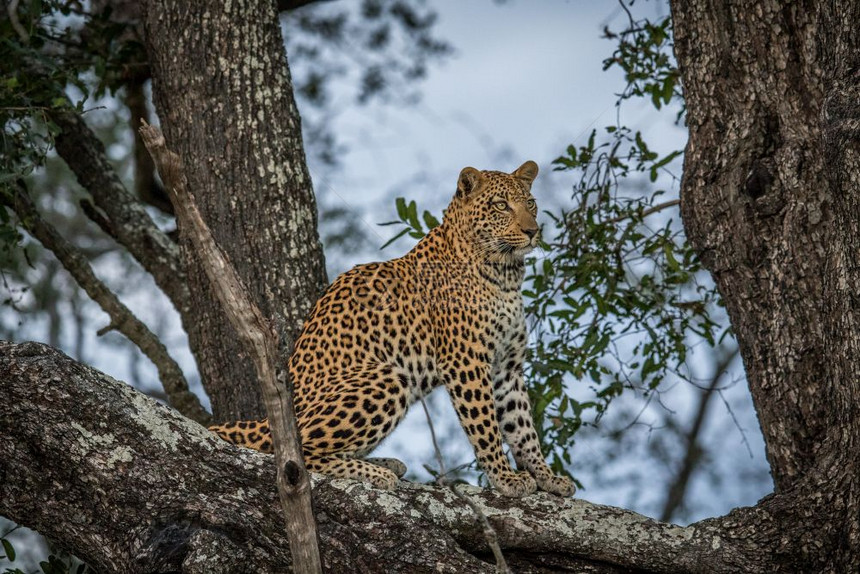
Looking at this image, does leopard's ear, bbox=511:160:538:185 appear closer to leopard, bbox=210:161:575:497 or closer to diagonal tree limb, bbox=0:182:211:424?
leopard, bbox=210:161:575:497

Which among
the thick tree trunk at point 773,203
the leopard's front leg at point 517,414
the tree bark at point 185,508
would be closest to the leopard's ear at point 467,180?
the leopard's front leg at point 517,414

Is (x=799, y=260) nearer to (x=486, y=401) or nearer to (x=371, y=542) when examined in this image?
(x=486, y=401)

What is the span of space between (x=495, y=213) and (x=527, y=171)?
0.53m

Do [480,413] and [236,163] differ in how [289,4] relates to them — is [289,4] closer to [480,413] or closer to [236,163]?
[236,163]

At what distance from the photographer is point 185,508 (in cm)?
486

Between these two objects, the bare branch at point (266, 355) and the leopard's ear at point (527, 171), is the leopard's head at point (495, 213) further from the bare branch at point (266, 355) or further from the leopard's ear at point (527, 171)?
the bare branch at point (266, 355)

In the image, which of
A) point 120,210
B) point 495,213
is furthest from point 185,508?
point 120,210

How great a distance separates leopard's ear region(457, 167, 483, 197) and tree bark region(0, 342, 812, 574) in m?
2.42

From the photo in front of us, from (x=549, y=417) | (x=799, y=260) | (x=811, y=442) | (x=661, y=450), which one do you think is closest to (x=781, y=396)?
(x=811, y=442)

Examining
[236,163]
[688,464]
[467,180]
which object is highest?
[688,464]

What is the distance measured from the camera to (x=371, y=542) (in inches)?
198

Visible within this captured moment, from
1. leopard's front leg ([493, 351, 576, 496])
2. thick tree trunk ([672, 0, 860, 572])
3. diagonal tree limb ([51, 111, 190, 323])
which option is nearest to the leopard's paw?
leopard's front leg ([493, 351, 576, 496])

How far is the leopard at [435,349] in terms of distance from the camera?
5.91 m

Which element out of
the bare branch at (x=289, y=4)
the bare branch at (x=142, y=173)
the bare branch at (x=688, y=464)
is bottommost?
the bare branch at (x=142, y=173)
